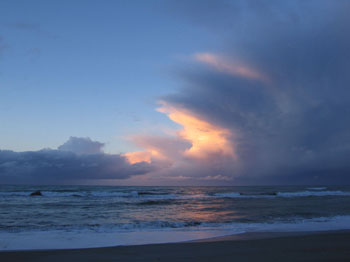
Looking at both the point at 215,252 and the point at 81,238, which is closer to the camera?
the point at 215,252

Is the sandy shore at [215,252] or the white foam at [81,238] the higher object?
the sandy shore at [215,252]

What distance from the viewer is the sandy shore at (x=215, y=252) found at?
733 cm

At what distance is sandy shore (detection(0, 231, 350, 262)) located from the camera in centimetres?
733

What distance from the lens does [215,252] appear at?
800cm

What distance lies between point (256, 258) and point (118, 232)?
6.97 meters

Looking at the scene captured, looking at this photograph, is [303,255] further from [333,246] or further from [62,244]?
[62,244]

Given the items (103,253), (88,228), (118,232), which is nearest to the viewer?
(103,253)

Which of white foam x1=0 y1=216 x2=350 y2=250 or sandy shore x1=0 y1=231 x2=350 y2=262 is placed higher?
sandy shore x1=0 y1=231 x2=350 y2=262

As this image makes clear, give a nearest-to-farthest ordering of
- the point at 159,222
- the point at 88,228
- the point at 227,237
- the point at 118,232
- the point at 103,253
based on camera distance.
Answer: the point at 103,253 < the point at 227,237 < the point at 118,232 < the point at 88,228 < the point at 159,222

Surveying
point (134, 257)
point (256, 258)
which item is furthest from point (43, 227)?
point (256, 258)

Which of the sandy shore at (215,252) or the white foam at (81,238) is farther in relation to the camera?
the white foam at (81,238)

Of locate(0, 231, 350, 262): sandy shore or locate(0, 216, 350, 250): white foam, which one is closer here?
locate(0, 231, 350, 262): sandy shore

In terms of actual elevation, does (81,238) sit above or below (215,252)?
below

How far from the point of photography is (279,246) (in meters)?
8.81
